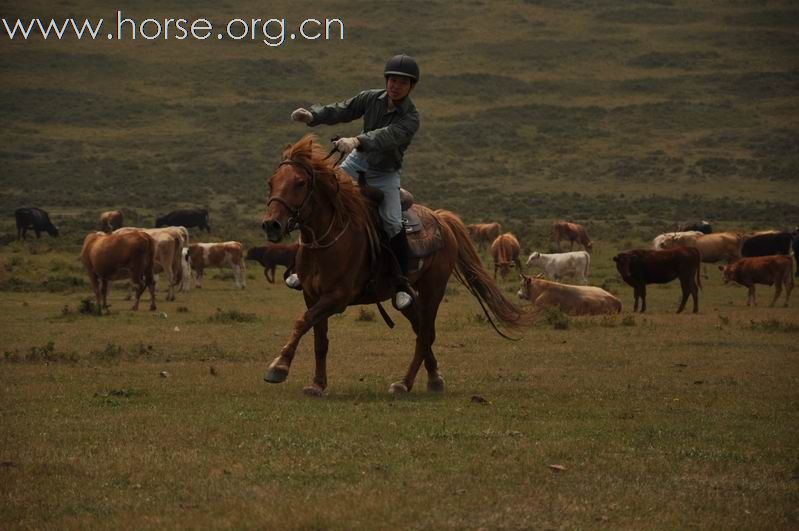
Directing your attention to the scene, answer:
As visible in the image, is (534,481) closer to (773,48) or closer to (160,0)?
(773,48)

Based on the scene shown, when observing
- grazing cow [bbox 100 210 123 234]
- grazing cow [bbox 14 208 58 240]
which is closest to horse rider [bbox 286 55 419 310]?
grazing cow [bbox 100 210 123 234]

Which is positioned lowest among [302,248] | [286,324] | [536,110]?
[286,324]

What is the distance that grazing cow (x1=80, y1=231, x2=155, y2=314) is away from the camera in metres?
24.1

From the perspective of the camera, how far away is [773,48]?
119 meters

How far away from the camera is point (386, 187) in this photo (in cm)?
1141

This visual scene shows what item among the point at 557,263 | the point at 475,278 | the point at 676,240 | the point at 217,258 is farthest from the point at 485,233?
the point at 475,278

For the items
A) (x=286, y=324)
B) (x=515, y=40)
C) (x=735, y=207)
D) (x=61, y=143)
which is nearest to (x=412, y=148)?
(x=61, y=143)

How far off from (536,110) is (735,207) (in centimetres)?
3557

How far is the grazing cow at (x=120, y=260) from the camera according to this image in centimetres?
2414

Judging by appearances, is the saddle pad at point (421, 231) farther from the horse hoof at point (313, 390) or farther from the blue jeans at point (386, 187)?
the horse hoof at point (313, 390)

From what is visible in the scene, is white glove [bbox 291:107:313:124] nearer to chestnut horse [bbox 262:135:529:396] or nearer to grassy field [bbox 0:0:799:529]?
chestnut horse [bbox 262:135:529:396]

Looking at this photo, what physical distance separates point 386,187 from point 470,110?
9108cm

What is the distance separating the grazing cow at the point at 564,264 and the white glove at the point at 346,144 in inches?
809

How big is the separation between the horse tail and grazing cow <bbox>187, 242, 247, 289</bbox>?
18688 mm
